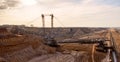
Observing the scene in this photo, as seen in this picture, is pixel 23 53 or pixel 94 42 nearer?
pixel 23 53

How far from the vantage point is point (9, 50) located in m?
25.6

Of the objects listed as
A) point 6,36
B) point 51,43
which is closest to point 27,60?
point 6,36

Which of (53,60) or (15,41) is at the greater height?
(15,41)

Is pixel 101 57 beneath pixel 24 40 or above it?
beneath

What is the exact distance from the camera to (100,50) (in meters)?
34.0

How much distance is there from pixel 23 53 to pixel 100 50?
41.1 feet

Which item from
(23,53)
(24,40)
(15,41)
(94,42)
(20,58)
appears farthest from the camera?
(94,42)

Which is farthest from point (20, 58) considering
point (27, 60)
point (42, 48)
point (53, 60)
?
point (42, 48)

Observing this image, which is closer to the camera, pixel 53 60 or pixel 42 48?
pixel 53 60

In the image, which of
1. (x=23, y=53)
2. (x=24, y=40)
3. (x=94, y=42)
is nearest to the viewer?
(x=23, y=53)

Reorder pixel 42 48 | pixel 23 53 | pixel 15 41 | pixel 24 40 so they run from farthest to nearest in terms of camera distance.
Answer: pixel 42 48 < pixel 24 40 < pixel 15 41 < pixel 23 53

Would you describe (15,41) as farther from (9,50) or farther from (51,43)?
(51,43)

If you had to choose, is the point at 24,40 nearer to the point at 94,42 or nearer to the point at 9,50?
the point at 9,50

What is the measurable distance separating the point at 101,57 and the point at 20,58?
10575mm
